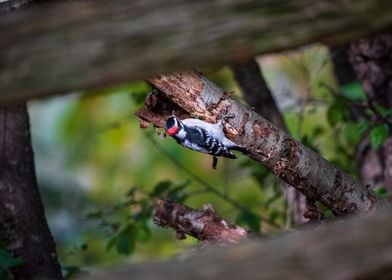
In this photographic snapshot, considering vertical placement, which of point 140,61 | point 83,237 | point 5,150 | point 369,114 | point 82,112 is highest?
point 140,61

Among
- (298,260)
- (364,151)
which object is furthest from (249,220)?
(298,260)

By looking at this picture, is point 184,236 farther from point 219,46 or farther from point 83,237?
point 83,237

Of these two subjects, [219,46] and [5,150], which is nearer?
[219,46]

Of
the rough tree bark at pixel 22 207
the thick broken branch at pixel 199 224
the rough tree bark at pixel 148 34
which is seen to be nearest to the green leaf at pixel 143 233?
the rough tree bark at pixel 22 207

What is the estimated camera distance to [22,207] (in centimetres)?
258

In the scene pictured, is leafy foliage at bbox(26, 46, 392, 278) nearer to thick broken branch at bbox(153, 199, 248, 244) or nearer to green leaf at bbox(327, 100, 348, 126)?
green leaf at bbox(327, 100, 348, 126)

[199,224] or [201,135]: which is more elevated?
[201,135]

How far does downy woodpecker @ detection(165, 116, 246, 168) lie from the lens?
6.25 ft

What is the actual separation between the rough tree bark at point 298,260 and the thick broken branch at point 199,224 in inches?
32.7

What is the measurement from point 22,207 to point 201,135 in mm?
840

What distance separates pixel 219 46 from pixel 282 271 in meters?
0.29

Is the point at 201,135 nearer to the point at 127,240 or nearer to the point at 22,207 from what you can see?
→ the point at 22,207

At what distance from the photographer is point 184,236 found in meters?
2.03

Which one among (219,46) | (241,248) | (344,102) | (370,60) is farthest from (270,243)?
(370,60)
